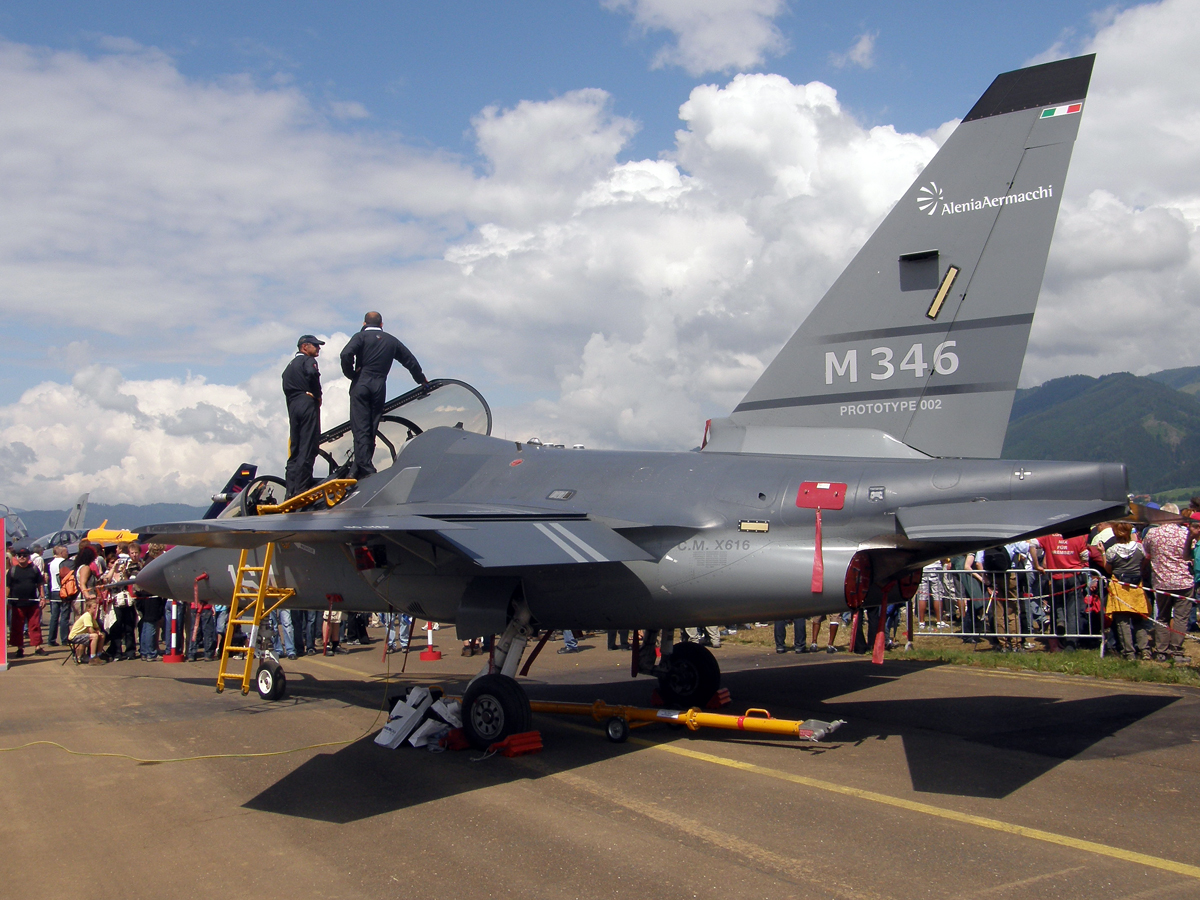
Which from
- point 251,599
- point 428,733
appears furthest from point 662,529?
point 251,599

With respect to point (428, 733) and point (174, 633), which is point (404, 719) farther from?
point (174, 633)

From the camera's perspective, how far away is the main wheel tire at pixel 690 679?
8578mm

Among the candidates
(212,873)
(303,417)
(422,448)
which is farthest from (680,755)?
(303,417)

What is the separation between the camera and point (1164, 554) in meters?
10.3

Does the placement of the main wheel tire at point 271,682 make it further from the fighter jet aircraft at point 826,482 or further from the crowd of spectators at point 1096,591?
the crowd of spectators at point 1096,591

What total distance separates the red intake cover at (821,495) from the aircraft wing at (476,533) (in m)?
1.37

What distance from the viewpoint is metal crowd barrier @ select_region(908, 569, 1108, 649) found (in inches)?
446

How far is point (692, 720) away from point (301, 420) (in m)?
5.44

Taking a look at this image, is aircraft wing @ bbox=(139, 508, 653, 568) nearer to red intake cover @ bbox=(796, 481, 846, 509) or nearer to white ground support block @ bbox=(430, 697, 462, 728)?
red intake cover @ bbox=(796, 481, 846, 509)

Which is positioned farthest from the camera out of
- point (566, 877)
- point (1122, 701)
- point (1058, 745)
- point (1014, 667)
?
point (1014, 667)

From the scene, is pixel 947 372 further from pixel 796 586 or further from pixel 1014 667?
pixel 1014 667

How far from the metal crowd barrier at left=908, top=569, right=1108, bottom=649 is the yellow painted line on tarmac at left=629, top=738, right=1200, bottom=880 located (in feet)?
20.0

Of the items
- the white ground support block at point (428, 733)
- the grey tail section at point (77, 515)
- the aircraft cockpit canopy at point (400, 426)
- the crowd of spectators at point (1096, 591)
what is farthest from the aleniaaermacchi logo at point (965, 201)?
the grey tail section at point (77, 515)

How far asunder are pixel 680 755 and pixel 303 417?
5.58 m
